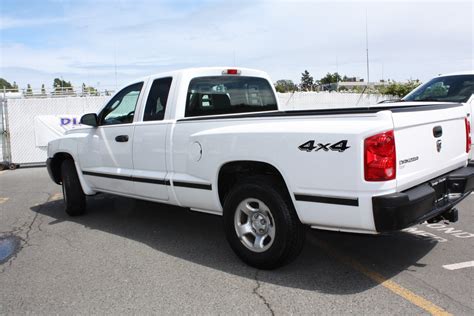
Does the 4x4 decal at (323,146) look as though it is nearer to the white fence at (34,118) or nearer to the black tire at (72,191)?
the black tire at (72,191)

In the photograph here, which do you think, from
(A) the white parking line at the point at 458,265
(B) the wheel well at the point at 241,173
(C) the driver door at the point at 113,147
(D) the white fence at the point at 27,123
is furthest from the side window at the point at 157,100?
(D) the white fence at the point at 27,123

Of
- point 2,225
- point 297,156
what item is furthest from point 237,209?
point 2,225

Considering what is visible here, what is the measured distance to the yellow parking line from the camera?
10.8 ft

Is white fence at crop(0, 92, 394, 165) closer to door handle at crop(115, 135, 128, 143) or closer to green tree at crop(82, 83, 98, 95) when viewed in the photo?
green tree at crop(82, 83, 98, 95)

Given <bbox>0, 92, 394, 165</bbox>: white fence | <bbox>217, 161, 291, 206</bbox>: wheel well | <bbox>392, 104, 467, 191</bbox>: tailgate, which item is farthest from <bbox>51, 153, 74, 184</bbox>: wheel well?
<bbox>0, 92, 394, 165</bbox>: white fence

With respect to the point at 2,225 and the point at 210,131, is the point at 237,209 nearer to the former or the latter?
the point at 210,131

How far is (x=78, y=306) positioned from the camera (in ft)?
11.8

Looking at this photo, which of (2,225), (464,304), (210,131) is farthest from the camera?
(2,225)

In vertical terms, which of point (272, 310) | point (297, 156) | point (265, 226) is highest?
point (297, 156)

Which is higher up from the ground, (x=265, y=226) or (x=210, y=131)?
(x=210, y=131)

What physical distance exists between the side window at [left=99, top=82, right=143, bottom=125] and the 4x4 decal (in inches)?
105

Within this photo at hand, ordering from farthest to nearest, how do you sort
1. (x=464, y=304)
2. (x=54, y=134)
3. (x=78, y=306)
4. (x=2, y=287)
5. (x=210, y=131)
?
(x=54, y=134) → (x=210, y=131) → (x=2, y=287) → (x=78, y=306) → (x=464, y=304)

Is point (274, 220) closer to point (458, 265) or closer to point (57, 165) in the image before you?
point (458, 265)

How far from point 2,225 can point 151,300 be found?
3757mm
